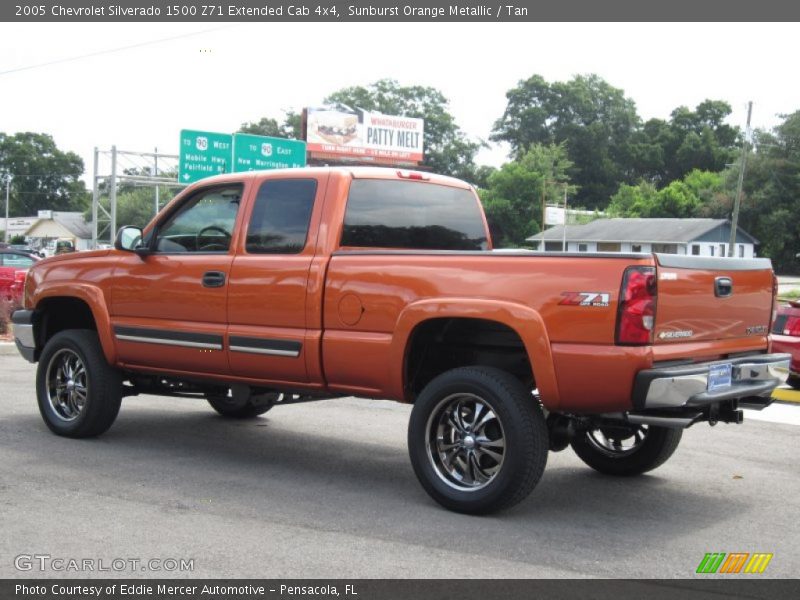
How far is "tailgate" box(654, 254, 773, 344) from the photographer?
5.43 meters

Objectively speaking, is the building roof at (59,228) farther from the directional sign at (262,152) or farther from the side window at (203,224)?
the side window at (203,224)

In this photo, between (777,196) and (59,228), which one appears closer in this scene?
(777,196)

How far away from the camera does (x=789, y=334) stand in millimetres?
10602

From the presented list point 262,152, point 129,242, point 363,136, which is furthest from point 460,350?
point 363,136

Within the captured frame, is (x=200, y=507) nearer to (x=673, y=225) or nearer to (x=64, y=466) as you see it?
(x=64, y=466)

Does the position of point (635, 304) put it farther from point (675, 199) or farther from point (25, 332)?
point (675, 199)

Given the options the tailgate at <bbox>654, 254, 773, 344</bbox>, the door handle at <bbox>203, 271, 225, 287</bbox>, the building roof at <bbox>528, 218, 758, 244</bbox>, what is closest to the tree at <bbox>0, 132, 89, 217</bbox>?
the building roof at <bbox>528, 218, 758, 244</bbox>

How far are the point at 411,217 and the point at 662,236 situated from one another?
6804 centimetres

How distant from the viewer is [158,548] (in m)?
5.05

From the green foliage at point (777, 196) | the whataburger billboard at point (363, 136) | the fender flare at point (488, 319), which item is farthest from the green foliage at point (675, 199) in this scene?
the fender flare at point (488, 319)

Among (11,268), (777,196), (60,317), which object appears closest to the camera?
(60,317)

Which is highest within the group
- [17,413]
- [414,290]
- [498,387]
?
[414,290]
